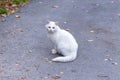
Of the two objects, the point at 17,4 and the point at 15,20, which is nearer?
the point at 15,20

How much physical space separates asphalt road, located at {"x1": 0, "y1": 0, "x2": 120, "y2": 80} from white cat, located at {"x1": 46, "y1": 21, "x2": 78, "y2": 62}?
0.12 meters

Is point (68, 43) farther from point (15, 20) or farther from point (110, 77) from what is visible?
point (15, 20)

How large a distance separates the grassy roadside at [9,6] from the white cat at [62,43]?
9.44 feet

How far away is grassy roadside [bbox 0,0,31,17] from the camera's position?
948 cm

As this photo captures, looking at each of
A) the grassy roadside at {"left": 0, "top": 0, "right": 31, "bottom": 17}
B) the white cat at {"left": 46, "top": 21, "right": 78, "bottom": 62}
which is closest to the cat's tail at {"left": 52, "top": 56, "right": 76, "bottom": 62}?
the white cat at {"left": 46, "top": 21, "right": 78, "bottom": 62}

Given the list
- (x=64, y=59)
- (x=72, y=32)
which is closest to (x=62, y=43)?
(x=64, y=59)

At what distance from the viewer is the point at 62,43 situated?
6738 mm

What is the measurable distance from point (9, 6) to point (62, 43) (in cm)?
368

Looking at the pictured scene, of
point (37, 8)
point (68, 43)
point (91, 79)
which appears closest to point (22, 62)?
point (68, 43)

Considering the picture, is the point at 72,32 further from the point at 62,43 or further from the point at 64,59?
the point at 64,59

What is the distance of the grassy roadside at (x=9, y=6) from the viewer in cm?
948

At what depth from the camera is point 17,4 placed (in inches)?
402

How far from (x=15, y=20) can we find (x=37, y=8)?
1246mm

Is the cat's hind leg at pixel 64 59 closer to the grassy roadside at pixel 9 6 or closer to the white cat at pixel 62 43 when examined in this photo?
the white cat at pixel 62 43
